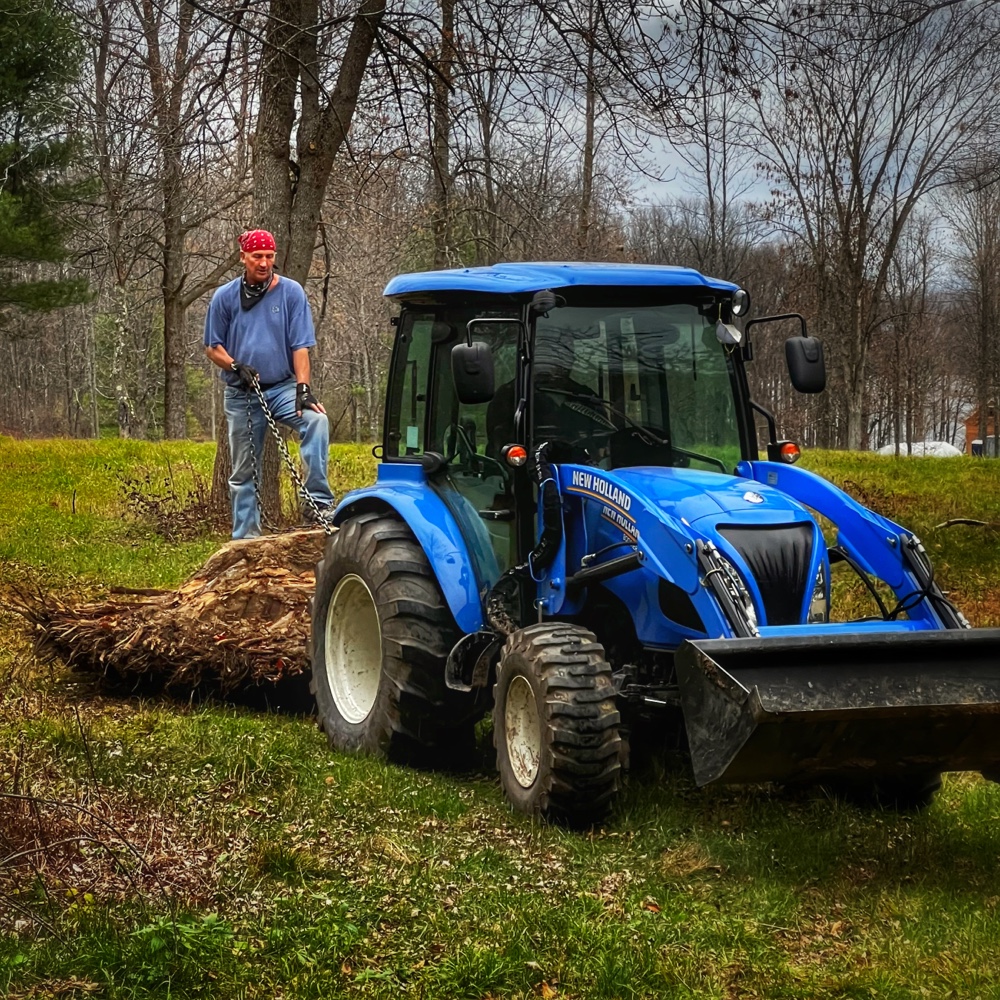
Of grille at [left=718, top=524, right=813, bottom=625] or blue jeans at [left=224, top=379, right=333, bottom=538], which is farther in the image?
blue jeans at [left=224, top=379, right=333, bottom=538]

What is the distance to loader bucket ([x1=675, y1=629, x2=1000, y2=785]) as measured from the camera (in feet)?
16.3

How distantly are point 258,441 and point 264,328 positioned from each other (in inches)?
32.4

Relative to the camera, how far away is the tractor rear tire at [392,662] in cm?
658

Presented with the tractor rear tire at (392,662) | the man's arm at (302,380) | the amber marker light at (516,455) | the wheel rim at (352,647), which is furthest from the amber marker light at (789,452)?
the man's arm at (302,380)

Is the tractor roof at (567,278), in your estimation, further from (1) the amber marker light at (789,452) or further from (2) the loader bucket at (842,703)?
(2) the loader bucket at (842,703)

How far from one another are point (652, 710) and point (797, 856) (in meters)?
0.88

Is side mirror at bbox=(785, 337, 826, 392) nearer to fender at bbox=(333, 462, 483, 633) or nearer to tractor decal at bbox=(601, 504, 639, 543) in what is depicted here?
tractor decal at bbox=(601, 504, 639, 543)

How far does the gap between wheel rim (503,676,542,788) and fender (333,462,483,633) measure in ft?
2.00

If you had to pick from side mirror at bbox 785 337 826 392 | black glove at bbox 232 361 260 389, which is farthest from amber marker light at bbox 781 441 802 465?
black glove at bbox 232 361 260 389

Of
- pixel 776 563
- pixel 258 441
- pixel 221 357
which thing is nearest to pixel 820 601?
pixel 776 563

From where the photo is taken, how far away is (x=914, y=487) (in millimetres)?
19109

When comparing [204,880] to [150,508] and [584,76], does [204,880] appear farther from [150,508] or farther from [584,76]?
[150,508]

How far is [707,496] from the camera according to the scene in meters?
5.86

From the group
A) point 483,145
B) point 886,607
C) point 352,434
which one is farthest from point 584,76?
point 352,434
